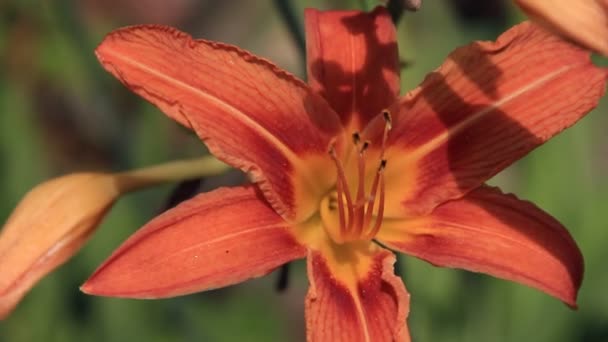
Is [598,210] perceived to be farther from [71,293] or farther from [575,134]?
[71,293]

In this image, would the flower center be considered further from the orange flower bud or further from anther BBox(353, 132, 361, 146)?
the orange flower bud

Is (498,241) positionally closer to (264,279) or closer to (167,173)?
(167,173)

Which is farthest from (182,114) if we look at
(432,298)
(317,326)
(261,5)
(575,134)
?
(261,5)

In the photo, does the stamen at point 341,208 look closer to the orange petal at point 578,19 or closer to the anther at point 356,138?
the anther at point 356,138

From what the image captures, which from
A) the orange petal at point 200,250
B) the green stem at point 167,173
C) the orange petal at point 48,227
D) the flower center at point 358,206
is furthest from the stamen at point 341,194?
the orange petal at point 48,227

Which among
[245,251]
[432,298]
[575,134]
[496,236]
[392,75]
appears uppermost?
[392,75]

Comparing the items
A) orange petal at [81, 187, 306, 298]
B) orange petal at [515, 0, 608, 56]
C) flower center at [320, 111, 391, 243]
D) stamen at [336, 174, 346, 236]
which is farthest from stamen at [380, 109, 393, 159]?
orange petal at [515, 0, 608, 56]
